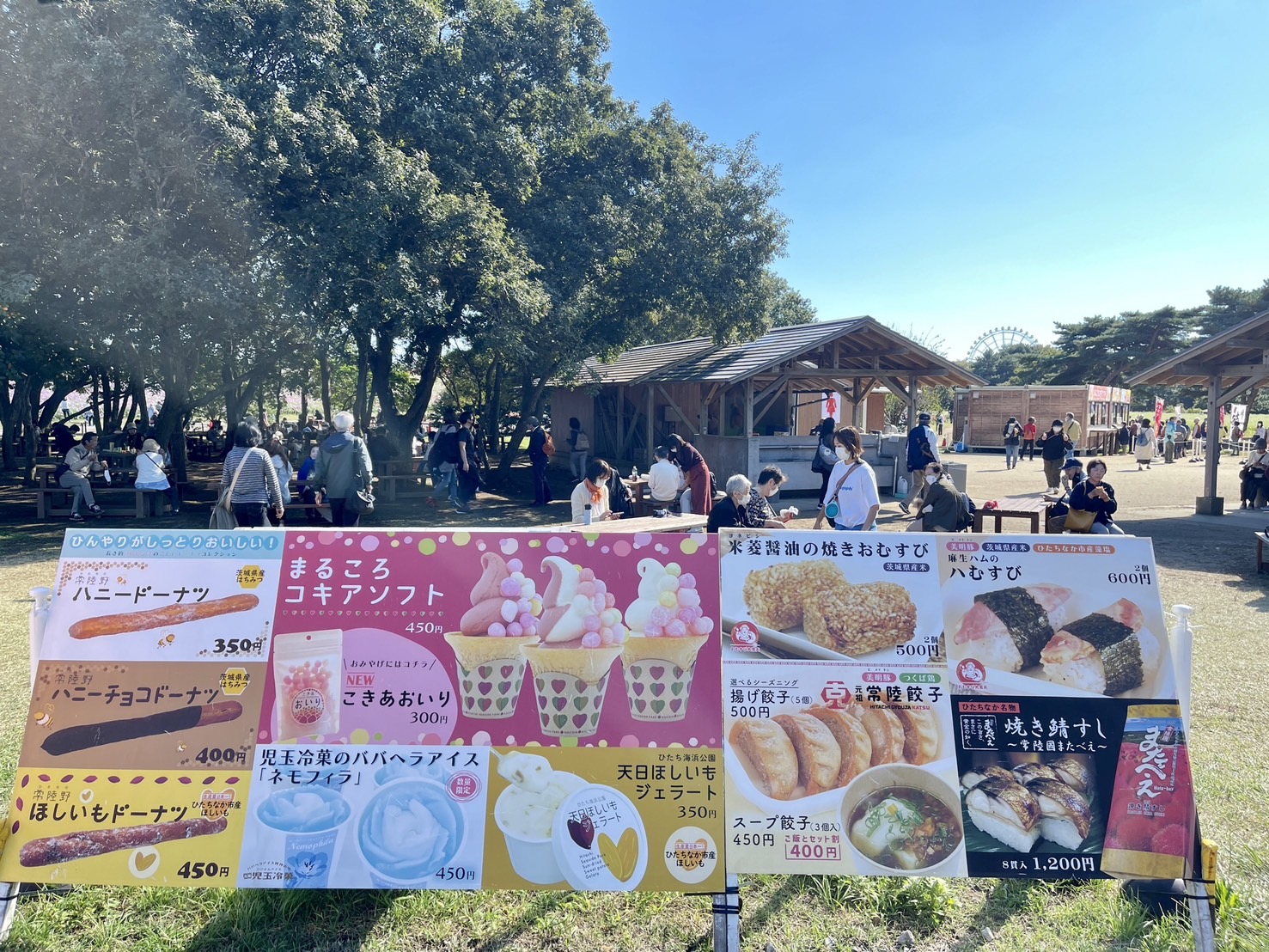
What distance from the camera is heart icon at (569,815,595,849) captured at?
264 cm

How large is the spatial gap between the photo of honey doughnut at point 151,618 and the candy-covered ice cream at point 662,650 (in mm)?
1453

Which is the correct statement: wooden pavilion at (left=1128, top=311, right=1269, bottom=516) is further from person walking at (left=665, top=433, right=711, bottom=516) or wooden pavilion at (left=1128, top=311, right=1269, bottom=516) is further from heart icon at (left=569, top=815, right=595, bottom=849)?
heart icon at (left=569, top=815, right=595, bottom=849)

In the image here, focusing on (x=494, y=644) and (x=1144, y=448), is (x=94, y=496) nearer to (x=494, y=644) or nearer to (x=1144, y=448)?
(x=494, y=644)

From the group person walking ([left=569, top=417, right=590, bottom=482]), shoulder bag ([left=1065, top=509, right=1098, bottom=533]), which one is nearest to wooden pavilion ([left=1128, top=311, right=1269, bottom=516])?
shoulder bag ([left=1065, top=509, right=1098, bottom=533])

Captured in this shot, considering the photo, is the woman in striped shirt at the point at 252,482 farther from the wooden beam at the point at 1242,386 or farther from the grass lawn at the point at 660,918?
the wooden beam at the point at 1242,386

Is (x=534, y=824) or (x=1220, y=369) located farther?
(x=1220, y=369)

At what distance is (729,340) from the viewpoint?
21.7 meters

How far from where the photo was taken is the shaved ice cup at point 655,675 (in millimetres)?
2803

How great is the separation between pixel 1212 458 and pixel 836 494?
1235cm

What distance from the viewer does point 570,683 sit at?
9.18ft

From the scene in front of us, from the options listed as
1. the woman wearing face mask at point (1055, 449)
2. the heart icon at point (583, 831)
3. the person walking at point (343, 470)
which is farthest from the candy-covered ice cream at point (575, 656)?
the woman wearing face mask at point (1055, 449)

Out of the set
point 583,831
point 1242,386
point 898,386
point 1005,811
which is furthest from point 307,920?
point 1242,386

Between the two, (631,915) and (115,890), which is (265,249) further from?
(631,915)

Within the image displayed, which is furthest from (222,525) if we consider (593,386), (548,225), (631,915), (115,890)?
(593,386)
